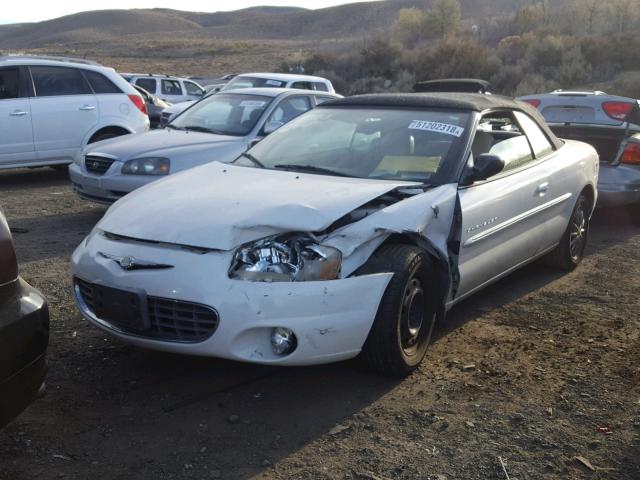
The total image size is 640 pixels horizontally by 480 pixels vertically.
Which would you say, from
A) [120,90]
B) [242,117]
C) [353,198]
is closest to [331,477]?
[353,198]

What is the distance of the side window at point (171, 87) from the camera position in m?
21.6

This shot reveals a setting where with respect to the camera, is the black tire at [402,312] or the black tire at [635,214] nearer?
the black tire at [402,312]

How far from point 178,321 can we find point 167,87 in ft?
61.7

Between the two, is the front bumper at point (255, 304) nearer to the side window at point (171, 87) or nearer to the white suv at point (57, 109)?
the white suv at point (57, 109)

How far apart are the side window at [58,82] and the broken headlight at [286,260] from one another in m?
7.68

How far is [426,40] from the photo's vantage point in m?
47.5

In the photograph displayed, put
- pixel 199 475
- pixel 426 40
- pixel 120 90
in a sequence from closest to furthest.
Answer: pixel 199 475 → pixel 120 90 → pixel 426 40

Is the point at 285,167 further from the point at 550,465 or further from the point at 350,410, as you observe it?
the point at 550,465

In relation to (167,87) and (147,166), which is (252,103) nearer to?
(147,166)

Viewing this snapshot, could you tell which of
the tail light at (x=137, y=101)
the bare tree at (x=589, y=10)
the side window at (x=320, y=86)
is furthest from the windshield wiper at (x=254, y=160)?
the bare tree at (x=589, y=10)

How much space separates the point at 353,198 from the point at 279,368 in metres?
1.05

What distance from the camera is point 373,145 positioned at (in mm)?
5223

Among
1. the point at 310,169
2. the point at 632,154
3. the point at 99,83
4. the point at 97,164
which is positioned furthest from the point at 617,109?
the point at 99,83

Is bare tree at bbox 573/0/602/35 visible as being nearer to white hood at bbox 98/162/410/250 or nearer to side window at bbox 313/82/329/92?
side window at bbox 313/82/329/92
